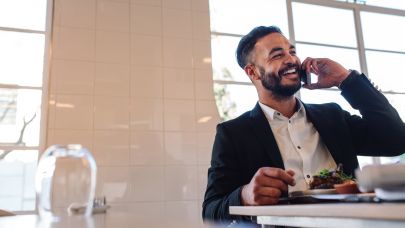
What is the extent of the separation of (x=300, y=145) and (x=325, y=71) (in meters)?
0.32

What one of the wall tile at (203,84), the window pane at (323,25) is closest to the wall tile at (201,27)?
the wall tile at (203,84)

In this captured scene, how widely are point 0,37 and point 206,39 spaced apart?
1.44 metres

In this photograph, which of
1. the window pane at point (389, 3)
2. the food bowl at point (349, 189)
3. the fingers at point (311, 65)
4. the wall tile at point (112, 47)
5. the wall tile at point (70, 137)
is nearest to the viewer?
the food bowl at point (349, 189)

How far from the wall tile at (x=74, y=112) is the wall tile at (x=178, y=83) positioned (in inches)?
21.3

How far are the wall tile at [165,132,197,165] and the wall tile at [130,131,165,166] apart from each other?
49mm

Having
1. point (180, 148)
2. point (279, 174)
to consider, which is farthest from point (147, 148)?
point (279, 174)

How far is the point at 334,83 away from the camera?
1.46 meters

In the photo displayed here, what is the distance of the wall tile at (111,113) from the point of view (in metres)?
2.45

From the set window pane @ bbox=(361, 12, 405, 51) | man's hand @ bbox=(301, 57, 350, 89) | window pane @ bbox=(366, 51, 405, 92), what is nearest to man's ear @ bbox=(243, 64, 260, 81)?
man's hand @ bbox=(301, 57, 350, 89)

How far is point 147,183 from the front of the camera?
2463 mm

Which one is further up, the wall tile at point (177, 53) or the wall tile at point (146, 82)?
the wall tile at point (177, 53)

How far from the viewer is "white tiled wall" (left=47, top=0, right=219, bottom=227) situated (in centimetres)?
241

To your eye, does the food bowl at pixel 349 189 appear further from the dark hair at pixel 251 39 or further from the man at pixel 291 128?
the dark hair at pixel 251 39

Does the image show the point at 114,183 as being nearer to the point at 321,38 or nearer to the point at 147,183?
the point at 147,183
